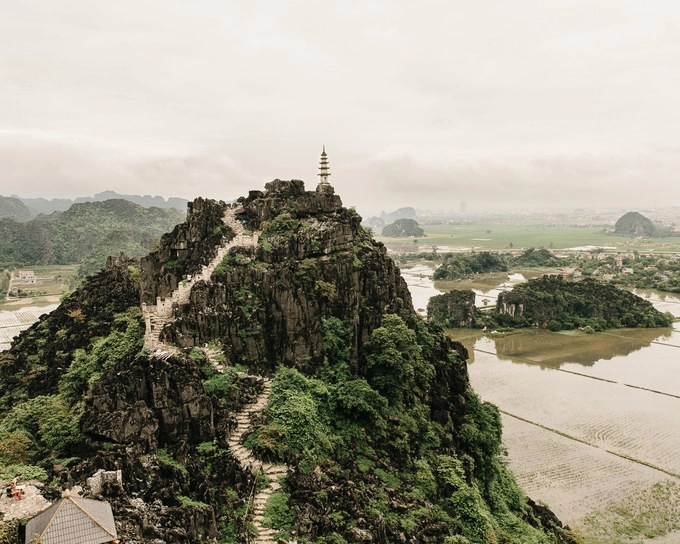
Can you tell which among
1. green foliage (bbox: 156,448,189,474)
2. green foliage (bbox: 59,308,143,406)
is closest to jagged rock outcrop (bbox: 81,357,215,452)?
green foliage (bbox: 156,448,189,474)

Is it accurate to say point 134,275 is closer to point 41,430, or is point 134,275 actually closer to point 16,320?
point 41,430

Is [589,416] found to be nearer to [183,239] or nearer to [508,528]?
[508,528]

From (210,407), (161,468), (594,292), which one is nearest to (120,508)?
(161,468)

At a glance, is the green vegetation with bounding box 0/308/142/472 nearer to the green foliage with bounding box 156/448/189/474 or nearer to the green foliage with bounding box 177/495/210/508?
the green foliage with bounding box 156/448/189/474

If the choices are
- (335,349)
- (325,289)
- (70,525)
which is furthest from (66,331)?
(70,525)

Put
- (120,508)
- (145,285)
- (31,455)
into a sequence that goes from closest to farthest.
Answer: (120,508)
(31,455)
(145,285)
